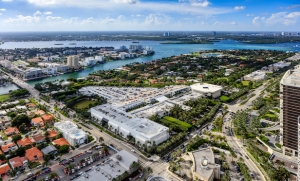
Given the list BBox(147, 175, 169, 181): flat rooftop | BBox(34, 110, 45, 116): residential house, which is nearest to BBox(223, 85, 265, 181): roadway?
BBox(147, 175, 169, 181): flat rooftop

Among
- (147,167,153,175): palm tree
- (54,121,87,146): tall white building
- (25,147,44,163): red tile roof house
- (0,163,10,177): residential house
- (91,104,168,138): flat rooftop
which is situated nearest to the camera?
(147,167,153,175): palm tree

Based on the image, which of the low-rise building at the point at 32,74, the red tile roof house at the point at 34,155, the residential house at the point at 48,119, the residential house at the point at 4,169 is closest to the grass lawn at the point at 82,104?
the residential house at the point at 48,119

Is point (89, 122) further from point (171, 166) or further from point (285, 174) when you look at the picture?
point (285, 174)

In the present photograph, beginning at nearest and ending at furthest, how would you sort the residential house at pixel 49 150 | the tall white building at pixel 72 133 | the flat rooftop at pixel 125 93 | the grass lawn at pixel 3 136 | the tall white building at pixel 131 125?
→ the residential house at pixel 49 150, the tall white building at pixel 131 125, the tall white building at pixel 72 133, the grass lawn at pixel 3 136, the flat rooftop at pixel 125 93

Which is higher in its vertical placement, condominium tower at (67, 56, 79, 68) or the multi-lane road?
condominium tower at (67, 56, 79, 68)

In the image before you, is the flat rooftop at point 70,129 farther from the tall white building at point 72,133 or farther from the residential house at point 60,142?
the residential house at point 60,142

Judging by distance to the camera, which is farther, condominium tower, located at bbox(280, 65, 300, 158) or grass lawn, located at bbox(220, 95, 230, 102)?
grass lawn, located at bbox(220, 95, 230, 102)

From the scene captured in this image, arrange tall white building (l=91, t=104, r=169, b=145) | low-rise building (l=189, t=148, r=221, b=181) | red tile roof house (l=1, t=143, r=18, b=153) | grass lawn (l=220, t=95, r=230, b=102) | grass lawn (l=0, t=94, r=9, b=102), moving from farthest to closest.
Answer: grass lawn (l=0, t=94, r=9, b=102) → grass lawn (l=220, t=95, r=230, b=102) → tall white building (l=91, t=104, r=169, b=145) → red tile roof house (l=1, t=143, r=18, b=153) → low-rise building (l=189, t=148, r=221, b=181)

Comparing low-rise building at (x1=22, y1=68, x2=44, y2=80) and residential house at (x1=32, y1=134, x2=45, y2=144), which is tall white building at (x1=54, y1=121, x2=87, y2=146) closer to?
residential house at (x1=32, y1=134, x2=45, y2=144)
